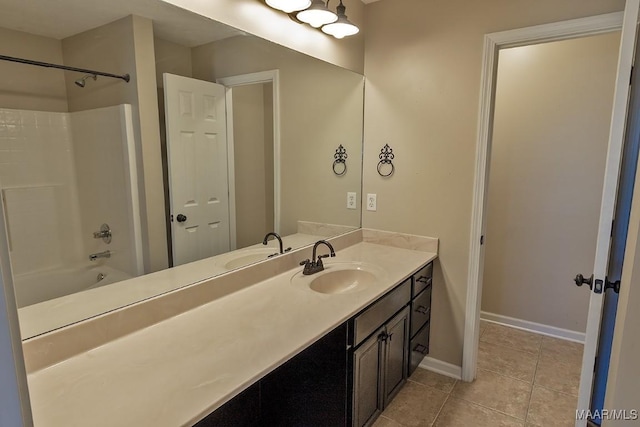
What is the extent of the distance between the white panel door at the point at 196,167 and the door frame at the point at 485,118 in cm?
145

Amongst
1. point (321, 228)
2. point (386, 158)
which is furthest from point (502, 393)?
point (386, 158)

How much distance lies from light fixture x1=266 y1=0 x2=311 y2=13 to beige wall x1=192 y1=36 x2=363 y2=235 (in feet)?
0.56

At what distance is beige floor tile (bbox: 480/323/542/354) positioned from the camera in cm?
278

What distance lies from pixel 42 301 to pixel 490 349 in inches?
110

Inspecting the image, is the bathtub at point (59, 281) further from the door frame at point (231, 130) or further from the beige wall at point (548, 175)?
the beige wall at point (548, 175)

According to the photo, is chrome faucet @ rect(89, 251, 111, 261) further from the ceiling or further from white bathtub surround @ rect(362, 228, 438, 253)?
white bathtub surround @ rect(362, 228, 438, 253)

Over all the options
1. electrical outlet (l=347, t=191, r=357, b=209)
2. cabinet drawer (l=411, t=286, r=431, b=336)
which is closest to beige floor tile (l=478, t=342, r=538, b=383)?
cabinet drawer (l=411, t=286, r=431, b=336)

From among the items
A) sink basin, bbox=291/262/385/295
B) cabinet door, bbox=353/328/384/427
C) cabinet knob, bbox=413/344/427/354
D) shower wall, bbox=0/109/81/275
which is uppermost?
shower wall, bbox=0/109/81/275

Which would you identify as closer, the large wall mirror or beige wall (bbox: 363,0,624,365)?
the large wall mirror

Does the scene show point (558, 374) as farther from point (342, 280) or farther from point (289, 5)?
point (289, 5)

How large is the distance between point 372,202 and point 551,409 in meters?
1.62

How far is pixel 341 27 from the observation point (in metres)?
2.04

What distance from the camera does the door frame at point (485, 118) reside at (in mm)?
1776

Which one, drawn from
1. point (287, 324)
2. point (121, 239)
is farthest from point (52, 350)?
point (287, 324)
